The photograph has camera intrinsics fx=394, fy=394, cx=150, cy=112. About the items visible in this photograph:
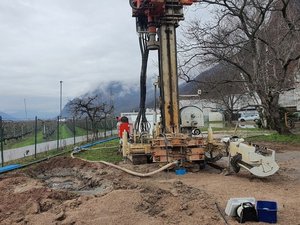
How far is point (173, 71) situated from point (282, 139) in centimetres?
1001

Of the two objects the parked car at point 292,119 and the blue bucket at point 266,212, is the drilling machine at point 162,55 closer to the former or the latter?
the blue bucket at point 266,212

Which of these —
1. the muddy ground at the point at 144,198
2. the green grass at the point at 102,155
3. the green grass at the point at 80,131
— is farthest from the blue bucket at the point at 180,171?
the green grass at the point at 80,131

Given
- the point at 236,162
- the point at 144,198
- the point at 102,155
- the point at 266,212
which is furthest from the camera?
the point at 102,155

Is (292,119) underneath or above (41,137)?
above

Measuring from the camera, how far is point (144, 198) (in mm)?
7000

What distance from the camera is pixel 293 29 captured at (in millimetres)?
18562

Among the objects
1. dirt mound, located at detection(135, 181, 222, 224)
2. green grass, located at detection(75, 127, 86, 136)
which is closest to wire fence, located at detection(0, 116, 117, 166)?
green grass, located at detection(75, 127, 86, 136)

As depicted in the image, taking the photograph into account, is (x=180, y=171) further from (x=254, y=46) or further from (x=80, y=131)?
(x=80, y=131)

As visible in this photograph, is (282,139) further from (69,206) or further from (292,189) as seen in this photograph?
(69,206)

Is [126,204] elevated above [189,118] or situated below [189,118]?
below

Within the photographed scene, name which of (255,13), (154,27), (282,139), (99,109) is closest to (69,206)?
(154,27)

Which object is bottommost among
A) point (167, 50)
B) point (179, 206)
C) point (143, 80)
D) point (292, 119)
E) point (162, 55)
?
point (179, 206)

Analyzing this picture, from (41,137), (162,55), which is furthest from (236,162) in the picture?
(41,137)

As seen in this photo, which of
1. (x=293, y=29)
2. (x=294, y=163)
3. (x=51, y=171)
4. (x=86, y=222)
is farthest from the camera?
(x=293, y=29)
